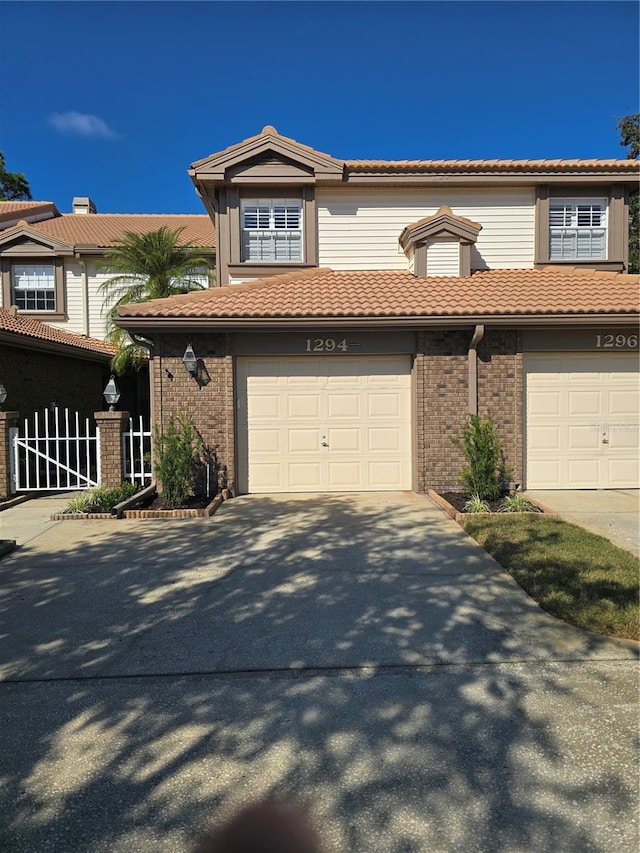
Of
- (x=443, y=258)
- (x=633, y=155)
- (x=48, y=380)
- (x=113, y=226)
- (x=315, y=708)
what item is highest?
(x=633, y=155)

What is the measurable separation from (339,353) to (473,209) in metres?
5.27

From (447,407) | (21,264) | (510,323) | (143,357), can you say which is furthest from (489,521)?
(21,264)

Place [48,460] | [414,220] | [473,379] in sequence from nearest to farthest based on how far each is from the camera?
1. [473,379]
2. [48,460]
3. [414,220]

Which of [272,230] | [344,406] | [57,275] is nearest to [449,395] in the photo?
[344,406]

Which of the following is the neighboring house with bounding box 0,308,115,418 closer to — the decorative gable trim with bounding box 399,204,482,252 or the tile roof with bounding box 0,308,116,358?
the tile roof with bounding box 0,308,116,358

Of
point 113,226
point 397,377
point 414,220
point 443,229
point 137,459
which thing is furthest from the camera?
point 113,226

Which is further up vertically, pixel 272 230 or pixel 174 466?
pixel 272 230

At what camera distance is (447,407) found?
1002cm

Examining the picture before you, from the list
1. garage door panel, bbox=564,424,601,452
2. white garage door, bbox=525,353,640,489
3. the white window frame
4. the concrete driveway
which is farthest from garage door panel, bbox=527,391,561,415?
the white window frame

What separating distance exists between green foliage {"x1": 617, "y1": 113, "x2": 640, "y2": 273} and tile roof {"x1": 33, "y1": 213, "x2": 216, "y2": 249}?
15.7 metres

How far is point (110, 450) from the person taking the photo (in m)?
10.1

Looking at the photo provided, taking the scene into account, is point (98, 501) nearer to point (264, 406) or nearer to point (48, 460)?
point (48, 460)

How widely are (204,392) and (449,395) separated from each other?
417cm

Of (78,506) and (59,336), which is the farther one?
(59,336)
